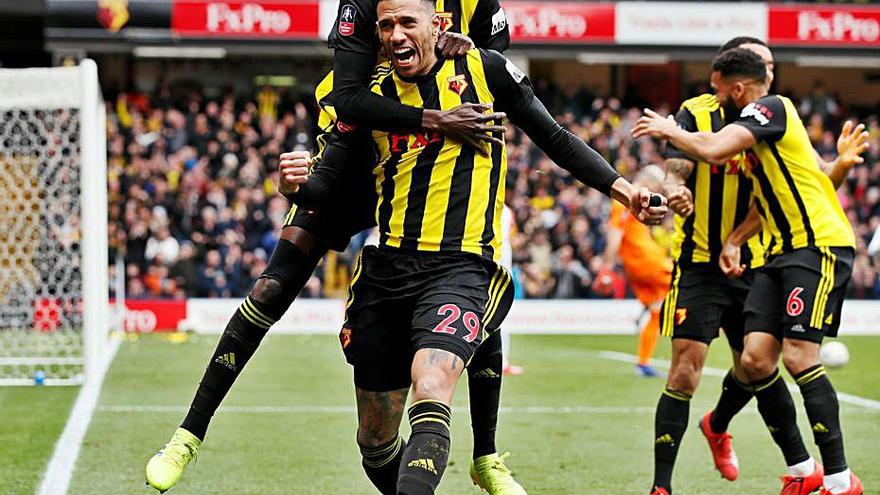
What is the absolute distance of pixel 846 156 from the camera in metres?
7.24

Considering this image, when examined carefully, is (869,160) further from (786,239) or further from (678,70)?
(786,239)

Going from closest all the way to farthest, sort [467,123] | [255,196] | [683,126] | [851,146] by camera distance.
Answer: [467,123] < [683,126] < [851,146] < [255,196]

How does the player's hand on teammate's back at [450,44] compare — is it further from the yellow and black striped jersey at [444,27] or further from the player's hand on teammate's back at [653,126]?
the player's hand on teammate's back at [653,126]

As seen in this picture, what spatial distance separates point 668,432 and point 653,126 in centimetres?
162

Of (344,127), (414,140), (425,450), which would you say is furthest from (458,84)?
(425,450)

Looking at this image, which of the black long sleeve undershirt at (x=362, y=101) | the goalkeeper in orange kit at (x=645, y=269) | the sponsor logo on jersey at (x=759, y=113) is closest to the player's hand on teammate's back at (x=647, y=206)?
the black long sleeve undershirt at (x=362, y=101)

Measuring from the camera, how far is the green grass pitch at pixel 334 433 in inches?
298

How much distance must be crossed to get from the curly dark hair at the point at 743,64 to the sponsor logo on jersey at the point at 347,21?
2.25 meters

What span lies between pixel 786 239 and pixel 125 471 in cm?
379

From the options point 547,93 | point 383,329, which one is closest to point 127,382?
point 383,329

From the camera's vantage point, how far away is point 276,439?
30.4 feet

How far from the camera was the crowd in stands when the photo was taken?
2323 cm

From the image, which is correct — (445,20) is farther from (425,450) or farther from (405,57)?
(425,450)

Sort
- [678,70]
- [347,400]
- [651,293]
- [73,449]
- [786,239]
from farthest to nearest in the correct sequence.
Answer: [678,70] < [651,293] < [347,400] < [73,449] < [786,239]
